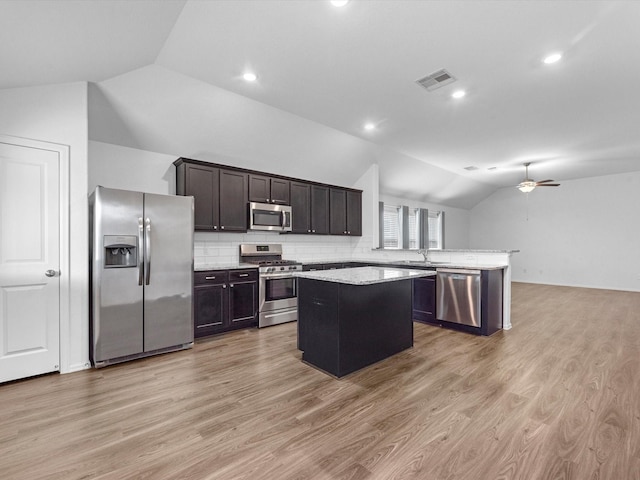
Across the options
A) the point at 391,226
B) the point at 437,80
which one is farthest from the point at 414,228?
the point at 437,80

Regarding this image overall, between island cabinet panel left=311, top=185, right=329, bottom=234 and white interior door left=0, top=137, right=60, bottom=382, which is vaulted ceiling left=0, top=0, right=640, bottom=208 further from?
island cabinet panel left=311, top=185, right=329, bottom=234

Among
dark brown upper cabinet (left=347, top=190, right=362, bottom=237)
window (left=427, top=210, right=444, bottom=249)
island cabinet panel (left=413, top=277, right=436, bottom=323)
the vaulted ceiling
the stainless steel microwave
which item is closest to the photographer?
the vaulted ceiling

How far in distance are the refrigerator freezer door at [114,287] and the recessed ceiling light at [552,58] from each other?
4.37m

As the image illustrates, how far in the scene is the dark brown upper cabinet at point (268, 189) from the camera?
482cm

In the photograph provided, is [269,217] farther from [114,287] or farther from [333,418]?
[333,418]

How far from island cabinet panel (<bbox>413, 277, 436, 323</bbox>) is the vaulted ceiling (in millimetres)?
2470

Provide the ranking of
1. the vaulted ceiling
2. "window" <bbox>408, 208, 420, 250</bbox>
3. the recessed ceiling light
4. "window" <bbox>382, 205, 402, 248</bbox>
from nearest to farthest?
the vaulted ceiling, the recessed ceiling light, "window" <bbox>382, 205, 402, 248</bbox>, "window" <bbox>408, 208, 420, 250</bbox>

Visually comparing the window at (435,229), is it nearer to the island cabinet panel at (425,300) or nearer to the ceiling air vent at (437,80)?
the island cabinet panel at (425,300)

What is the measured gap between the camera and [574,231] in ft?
28.4

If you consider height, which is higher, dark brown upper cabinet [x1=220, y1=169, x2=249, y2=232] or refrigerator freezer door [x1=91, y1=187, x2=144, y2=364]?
dark brown upper cabinet [x1=220, y1=169, x2=249, y2=232]

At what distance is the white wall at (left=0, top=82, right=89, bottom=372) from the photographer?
2844mm

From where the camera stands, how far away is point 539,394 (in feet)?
8.14

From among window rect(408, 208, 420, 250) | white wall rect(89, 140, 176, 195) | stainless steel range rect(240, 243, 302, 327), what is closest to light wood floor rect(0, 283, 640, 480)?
stainless steel range rect(240, 243, 302, 327)

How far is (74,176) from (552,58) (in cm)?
482
